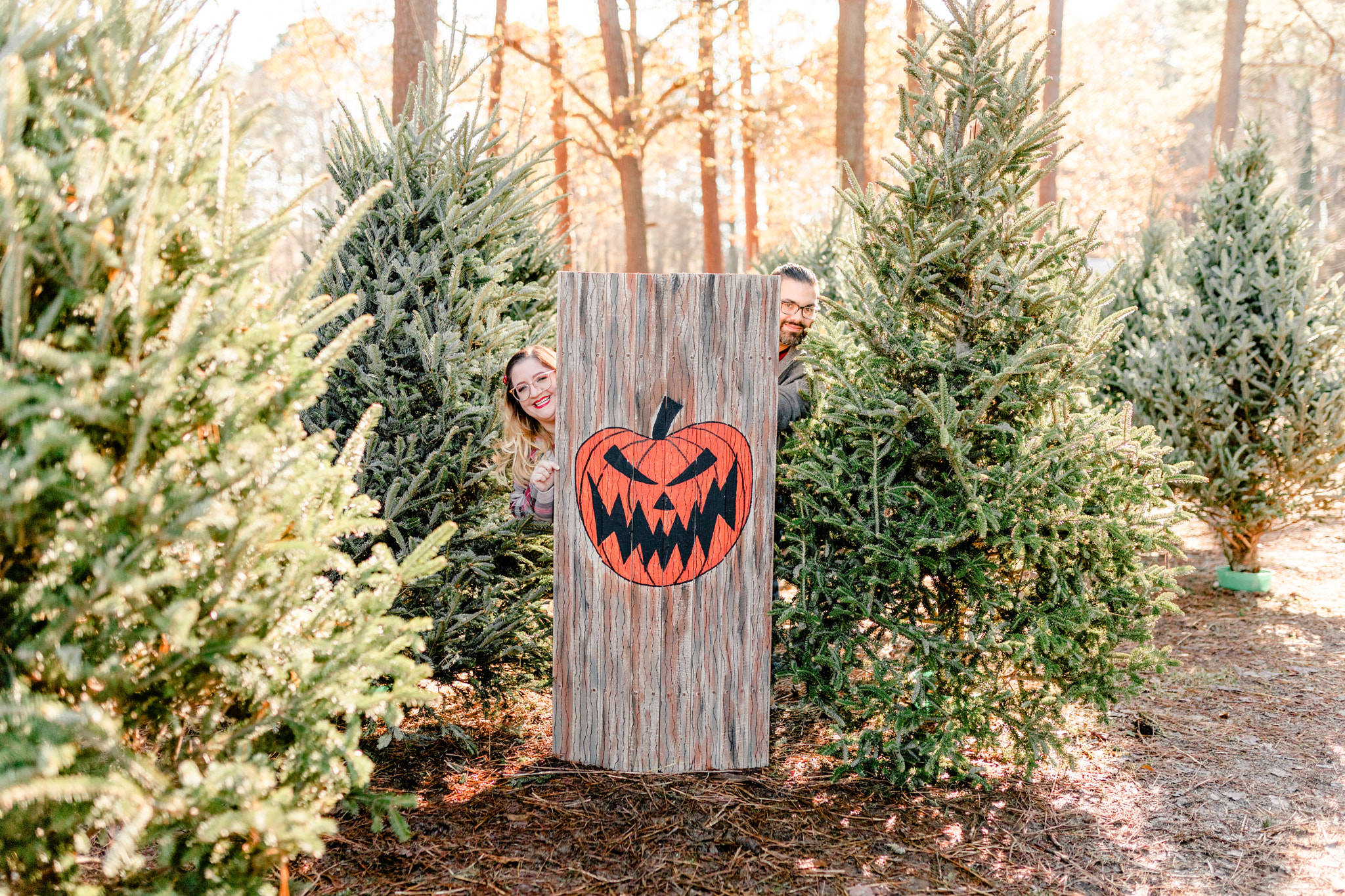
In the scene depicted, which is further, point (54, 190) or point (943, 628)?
point (943, 628)

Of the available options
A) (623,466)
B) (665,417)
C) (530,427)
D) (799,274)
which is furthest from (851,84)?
(623,466)

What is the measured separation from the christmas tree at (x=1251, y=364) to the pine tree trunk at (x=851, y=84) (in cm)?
471

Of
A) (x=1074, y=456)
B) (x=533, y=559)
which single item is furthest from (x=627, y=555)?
(x=1074, y=456)

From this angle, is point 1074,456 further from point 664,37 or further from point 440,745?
point 664,37

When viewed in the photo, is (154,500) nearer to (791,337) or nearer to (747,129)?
(791,337)

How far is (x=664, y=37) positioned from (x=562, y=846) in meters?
17.5

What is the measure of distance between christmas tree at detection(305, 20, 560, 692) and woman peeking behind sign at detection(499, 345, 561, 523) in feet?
0.29

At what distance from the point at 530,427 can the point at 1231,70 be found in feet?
53.8

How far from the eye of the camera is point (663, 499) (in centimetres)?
364

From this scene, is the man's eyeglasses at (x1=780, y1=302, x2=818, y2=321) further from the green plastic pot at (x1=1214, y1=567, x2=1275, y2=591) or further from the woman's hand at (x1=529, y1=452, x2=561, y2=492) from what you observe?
the green plastic pot at (x1=1214, y1=567, x2=1275, y2=591)

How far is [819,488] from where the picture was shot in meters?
3.55

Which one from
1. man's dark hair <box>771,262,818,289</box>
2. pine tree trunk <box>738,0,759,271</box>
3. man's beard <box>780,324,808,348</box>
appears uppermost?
pine tree trunk <box>738,0,759,271</box>

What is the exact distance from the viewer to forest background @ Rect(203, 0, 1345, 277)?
51.3 ft

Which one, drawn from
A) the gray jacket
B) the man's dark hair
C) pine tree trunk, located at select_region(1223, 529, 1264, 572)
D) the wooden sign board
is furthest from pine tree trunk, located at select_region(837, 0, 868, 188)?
the wooden sign board
